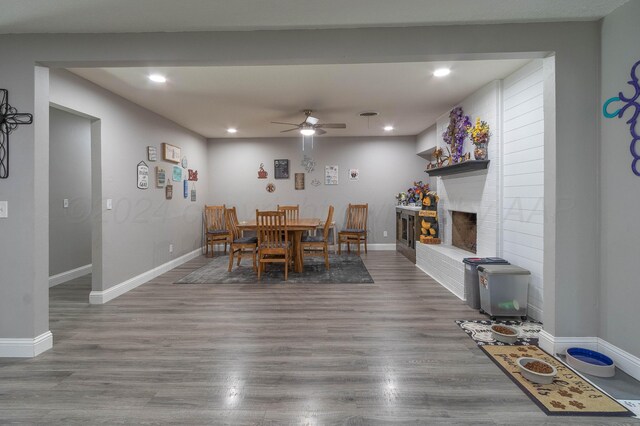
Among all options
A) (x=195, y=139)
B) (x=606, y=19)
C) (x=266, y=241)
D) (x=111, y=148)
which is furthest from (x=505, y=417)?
(x=195, y=139)

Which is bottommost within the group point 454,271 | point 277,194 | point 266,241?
point 454,271

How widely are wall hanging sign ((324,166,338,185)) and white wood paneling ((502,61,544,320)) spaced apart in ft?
12.2

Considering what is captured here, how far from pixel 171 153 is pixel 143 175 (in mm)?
881

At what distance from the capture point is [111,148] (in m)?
3.68

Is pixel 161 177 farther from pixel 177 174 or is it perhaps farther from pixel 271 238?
pixel 271 238

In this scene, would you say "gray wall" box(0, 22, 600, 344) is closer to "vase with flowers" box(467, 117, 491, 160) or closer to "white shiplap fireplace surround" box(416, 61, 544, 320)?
"white shiplap fireplace surround" box(416, 61, 544, 320)

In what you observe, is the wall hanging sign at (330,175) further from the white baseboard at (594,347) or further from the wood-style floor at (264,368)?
the white baseboard at (594,347)

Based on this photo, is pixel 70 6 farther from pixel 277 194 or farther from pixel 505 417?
pixel 277 194

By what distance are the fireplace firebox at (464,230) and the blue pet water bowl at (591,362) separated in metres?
2.00

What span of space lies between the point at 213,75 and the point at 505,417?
3603 millimetres

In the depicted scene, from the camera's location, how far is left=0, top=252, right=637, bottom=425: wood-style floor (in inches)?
65.9

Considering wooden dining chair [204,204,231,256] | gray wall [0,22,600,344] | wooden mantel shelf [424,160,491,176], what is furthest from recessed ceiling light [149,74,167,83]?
wooden mantel shelf [424,160,491,176]

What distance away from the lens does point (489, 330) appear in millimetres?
2688

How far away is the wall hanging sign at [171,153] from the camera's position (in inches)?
191
